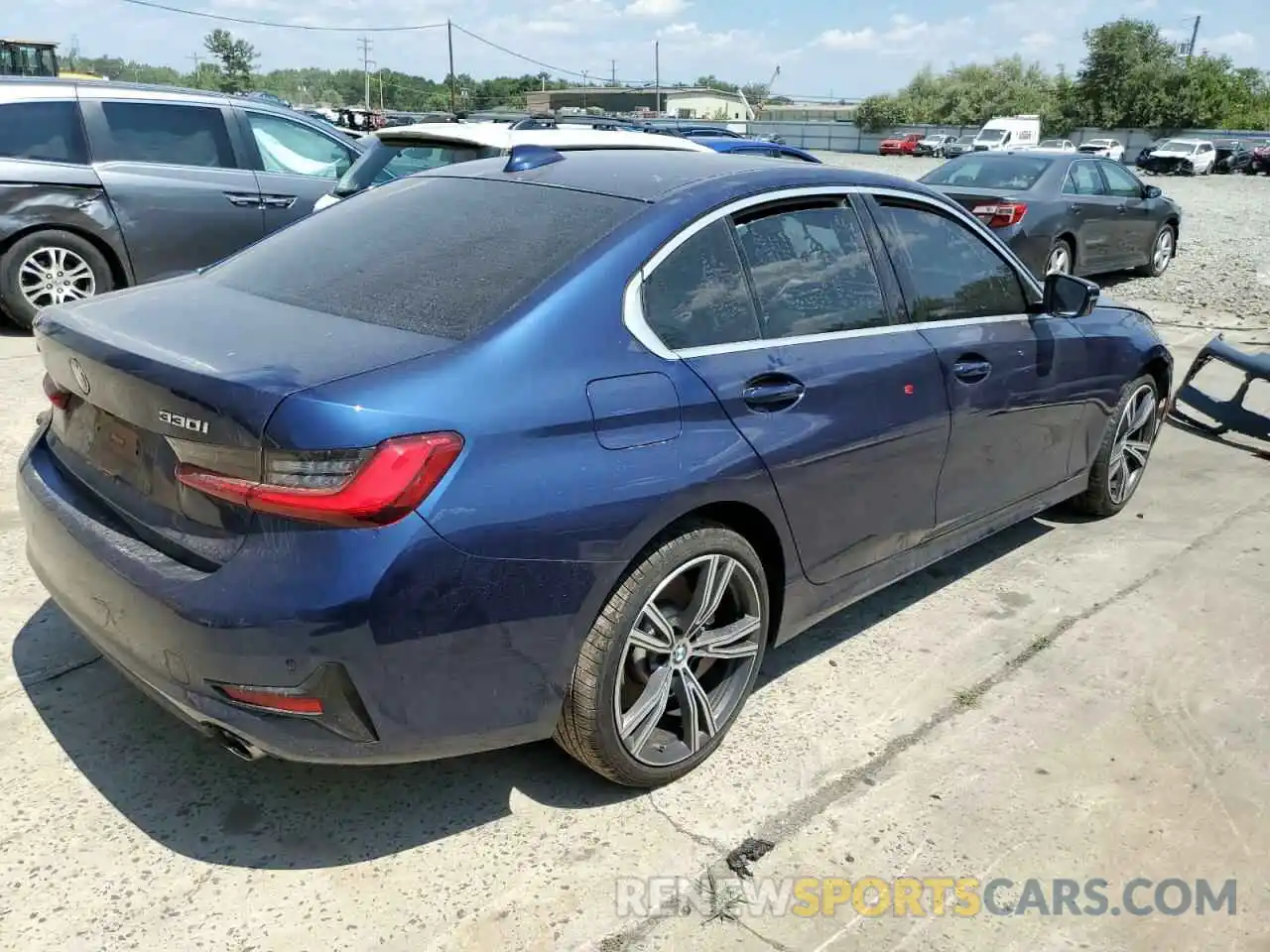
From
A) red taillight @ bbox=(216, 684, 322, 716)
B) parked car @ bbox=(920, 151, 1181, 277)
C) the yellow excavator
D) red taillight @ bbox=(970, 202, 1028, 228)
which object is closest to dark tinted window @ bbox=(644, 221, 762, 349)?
red taillight @ bbox=(216, 684, 322, 716)

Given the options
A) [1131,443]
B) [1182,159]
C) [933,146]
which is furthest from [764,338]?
[933,146]

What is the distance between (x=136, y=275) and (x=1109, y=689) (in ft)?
22.9

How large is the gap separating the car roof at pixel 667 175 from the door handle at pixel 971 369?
0.65 metres

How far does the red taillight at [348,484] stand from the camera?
2.15 meters

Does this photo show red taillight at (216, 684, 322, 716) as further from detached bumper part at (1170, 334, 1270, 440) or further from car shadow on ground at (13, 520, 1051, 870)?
detached bumper part at (1170, 334, 1270, 440)

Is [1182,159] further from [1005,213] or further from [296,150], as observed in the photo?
[296,150]

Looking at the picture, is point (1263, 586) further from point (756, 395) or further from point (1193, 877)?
point (756, 395)

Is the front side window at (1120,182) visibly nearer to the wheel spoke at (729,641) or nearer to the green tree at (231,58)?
the wheel spoke at (729,641)

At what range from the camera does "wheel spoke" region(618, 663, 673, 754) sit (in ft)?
8.94

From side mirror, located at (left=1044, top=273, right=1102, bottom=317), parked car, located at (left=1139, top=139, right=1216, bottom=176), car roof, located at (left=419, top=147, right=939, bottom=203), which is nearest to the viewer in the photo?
car roof, located at (left=419, top=147, right=939, bottom=203)

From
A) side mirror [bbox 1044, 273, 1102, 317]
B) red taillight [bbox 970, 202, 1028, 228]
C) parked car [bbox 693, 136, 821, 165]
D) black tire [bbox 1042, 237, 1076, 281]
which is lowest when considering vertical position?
black tire [bbox 1042, 237, 1076, 281]

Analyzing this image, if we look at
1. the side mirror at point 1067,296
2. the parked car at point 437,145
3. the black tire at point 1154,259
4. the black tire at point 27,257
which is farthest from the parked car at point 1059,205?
the black tire at point 27,257

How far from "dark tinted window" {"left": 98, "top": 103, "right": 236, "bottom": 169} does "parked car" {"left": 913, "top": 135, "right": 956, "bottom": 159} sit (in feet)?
178

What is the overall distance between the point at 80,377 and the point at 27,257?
218 inches
